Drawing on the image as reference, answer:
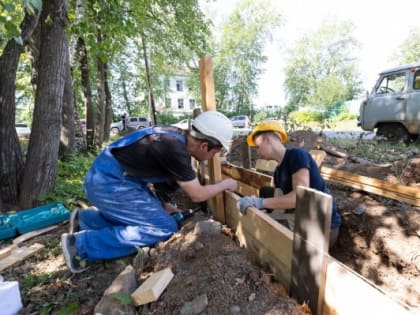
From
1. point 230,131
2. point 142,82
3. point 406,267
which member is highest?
point 142,82

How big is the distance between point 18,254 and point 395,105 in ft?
28.7

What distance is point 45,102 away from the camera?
170 inches

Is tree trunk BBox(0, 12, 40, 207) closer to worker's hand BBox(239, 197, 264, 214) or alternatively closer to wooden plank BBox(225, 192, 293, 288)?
wooden plank BBox(225, 192, 293, 288)

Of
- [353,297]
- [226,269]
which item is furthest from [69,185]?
[353,297]

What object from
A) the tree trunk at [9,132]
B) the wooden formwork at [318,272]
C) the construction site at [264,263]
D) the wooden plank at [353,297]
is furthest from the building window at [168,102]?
the wooden plank at [353,297]

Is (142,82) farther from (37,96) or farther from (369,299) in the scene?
(369,299)

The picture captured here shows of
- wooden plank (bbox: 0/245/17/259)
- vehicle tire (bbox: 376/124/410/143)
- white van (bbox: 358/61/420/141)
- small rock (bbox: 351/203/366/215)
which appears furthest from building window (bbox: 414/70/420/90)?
wooden plank (bbox: 0/245/17/259)

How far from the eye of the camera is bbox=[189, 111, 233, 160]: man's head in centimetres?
243

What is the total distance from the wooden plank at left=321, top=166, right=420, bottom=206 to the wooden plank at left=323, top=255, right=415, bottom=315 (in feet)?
6.41

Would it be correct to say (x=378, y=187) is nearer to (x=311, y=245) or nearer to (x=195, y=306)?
(x=311, y=245)

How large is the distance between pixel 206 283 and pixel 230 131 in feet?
4.05

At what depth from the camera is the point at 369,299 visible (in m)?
1.21

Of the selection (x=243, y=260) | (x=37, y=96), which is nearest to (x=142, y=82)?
(x=37, y=96)

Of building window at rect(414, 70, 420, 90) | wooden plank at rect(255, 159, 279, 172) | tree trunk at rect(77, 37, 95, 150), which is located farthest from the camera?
tree trunk at rect(77, 37, 95, 150)
